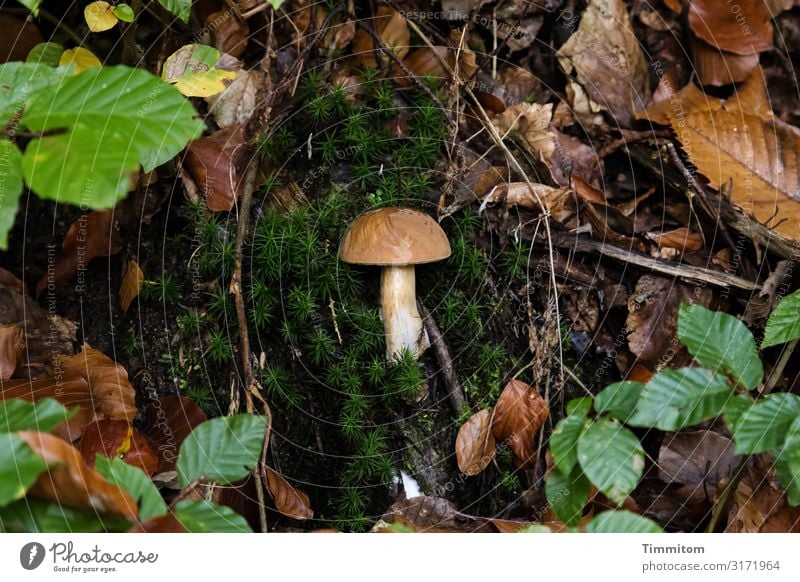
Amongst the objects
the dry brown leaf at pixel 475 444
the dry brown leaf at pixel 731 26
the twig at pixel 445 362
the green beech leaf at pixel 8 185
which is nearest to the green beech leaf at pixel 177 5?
the green beech leaf at pixel 8 185

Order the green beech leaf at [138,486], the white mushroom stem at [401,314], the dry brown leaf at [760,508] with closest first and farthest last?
the green beech leaf at [138,486]
the dry brown leaf at [760,508]
the white mushroom stem at [401,314]

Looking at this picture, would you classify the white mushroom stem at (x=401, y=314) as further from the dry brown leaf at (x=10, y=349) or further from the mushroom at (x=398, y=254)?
the dry brown leaf at (x=10, y=349)

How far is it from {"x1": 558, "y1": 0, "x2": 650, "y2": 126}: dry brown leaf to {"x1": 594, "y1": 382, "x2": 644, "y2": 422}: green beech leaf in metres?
0.82

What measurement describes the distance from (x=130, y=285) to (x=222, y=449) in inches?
20.4

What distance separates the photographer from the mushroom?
1363 mm

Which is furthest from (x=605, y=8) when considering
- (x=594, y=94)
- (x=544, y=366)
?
(x=544, y=366)

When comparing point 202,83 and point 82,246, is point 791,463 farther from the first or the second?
point 82,246

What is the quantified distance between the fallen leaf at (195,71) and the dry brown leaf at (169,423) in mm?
630

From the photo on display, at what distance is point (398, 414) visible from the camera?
1.37 metres

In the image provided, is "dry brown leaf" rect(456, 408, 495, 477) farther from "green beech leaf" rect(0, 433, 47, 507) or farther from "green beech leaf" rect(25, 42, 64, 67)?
"green beech leaf" rect(25, 42, 64, 67)

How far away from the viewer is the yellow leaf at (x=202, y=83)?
50.6 inches

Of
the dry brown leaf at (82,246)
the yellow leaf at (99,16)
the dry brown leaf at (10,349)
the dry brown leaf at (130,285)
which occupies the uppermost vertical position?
the yellow leaf at (99,16)
